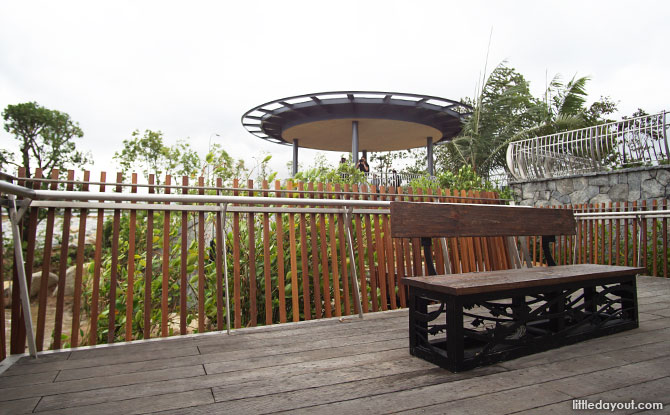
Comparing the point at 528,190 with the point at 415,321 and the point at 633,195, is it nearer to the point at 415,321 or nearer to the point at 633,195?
the point at 633,195

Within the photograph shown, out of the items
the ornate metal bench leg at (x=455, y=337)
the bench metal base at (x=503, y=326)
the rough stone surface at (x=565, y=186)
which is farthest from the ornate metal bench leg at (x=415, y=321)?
the rough stone surface at (x=565, y=186)

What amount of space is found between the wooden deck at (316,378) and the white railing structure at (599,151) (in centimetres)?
745

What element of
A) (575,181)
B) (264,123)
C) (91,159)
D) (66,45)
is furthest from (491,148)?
(91,159)

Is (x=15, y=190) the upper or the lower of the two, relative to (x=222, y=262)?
upper

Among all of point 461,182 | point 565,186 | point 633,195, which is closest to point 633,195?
point 633,195

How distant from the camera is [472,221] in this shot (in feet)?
8.98

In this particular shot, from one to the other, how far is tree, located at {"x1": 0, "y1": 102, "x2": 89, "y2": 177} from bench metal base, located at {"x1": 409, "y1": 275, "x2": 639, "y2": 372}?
2040 cm

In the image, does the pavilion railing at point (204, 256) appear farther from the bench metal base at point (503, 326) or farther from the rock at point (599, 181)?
the rock at point (599, 181)

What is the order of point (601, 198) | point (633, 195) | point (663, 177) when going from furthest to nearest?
point (601, 198), point (633, 195), point (663, 177)

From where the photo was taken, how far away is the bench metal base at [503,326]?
6.52ft

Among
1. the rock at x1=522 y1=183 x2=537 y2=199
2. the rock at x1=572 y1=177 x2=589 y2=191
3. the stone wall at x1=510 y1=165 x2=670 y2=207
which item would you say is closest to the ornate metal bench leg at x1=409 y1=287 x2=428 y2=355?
the stone wall at x1=510 y1=165 x2=670 y2=207

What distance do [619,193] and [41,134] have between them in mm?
22376

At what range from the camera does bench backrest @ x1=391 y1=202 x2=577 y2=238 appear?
243cm

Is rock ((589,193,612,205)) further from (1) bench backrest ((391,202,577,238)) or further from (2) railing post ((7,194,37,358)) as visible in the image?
(2) railing post ((7,194,37,358))
